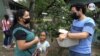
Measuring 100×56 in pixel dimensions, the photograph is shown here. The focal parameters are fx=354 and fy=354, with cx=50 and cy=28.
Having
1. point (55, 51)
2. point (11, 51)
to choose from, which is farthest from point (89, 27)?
point (11, 51)

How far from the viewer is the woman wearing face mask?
538 cm

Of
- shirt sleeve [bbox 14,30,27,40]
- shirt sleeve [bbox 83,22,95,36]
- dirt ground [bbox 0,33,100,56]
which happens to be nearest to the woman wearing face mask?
shirt sleeve [bbox 14,30,27,40]

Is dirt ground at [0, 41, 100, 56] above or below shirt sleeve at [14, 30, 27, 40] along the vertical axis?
below

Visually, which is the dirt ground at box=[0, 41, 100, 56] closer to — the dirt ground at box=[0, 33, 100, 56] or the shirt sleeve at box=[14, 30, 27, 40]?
the dirt ground at box=[0, 33, 100, 56]

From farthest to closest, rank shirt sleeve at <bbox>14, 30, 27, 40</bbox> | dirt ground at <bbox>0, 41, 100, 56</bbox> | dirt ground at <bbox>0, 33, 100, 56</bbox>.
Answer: dirt ground at <bbox>0, 41, 100, 56</bbox>
dirt ground at <bbox>0, 33, 100, 56</bbox>
shirt sleeve at <bbox>14, 30, 27, 40</bbox>

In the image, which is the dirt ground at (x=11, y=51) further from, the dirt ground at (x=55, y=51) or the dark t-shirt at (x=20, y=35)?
the dark t-shirt at (x=20, y=35)

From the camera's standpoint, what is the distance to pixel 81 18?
5.60 m

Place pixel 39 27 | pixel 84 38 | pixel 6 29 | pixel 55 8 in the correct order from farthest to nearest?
1. pixel 6 29
2. pixel 55 8
3. pixel 39 27
4. pixel 84 38

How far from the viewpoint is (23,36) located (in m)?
5.37

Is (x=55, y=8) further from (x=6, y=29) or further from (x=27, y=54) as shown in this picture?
(x=27, y=54)

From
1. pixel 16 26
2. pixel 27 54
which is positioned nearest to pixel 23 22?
pixel 16 26

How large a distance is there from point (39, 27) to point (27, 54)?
5.32 m

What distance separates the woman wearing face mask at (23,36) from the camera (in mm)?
5375

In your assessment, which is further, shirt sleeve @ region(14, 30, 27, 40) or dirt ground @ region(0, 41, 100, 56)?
dirt ground @ region(0, 41, 100, 56)
